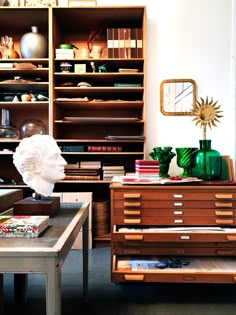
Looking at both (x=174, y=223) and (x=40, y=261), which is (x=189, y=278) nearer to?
(x=174, y=223)

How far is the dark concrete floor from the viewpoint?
1794 millimetres

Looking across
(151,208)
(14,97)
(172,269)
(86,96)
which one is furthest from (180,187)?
(14,97)

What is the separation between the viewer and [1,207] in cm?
157

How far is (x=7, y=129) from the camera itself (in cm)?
305

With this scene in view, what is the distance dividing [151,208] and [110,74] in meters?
1.48

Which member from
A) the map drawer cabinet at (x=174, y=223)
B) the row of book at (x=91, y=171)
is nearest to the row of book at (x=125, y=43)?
the row of book at (x=91, y=171)

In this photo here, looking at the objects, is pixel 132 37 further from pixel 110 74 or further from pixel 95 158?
pixel 95 158

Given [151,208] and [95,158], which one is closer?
[151,208]

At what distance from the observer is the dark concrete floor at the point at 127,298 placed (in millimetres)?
1794

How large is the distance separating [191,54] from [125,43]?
2.52 ft

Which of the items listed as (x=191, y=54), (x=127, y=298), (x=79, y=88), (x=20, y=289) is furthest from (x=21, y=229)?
(x=191, y=54)

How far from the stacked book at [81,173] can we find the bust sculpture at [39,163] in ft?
4.74

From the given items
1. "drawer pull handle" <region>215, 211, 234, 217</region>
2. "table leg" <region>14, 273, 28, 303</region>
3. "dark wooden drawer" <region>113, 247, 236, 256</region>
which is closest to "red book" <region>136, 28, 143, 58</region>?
"drawer pull handle" <region>215, 211, 234, 217</region>

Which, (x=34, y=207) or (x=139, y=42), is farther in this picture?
(x=139, y=42)
